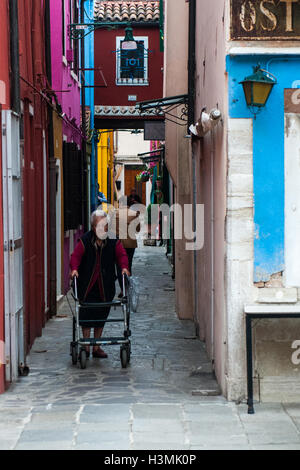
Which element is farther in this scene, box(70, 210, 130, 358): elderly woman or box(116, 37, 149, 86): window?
box(116, 37, 149, 86): window

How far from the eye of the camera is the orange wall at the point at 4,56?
864 cm

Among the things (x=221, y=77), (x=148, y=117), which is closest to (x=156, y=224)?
(x=148, y=117)

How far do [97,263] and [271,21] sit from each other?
11.8ft

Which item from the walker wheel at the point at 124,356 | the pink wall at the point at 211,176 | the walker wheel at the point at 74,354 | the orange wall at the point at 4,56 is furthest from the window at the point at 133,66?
→ the orange wall at the point at 4,56

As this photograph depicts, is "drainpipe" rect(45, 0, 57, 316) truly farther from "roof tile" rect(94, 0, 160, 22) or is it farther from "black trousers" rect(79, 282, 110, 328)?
"roof tile" rect(94, 0, 160, 22)

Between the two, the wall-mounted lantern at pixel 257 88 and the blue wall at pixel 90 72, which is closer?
the wall-mounted lantern at pixel 257 88

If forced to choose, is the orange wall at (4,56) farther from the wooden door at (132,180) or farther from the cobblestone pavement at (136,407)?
the wooden door at (132,180)

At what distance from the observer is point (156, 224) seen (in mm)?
32344

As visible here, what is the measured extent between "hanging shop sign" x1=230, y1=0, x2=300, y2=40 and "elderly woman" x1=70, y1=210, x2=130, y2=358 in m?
3.07

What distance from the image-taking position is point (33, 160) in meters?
12.3

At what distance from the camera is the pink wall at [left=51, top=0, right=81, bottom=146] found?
51.9ft

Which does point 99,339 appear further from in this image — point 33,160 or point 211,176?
point 33,160

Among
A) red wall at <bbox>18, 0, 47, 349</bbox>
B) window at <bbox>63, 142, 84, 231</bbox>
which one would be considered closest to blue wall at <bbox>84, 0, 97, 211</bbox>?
window at <bbox>63, 142, 84, 231</bbox>

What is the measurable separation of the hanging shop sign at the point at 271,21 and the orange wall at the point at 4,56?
2.36 meters
